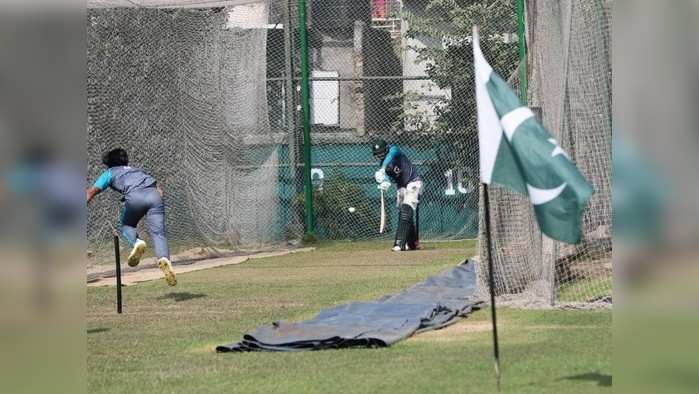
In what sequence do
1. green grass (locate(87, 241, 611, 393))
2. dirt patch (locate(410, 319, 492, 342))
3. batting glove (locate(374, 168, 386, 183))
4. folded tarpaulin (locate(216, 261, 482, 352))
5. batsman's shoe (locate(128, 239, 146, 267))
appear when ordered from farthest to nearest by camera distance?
batting glove (locate(374, 168, 386, 183)), batsman's shoe (locate(128, 239, 146, 267)), dirt patch (locate(410, 319, 492, 342)), folded tarpaulin (locate(216, 261, 482, 352)), green grass (locate(87, 241, 611, 393))

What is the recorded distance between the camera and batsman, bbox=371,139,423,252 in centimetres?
2372

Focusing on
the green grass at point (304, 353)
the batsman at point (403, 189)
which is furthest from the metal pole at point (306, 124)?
the green grass at point (304, 353)

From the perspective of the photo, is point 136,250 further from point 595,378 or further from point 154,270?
point 595,378

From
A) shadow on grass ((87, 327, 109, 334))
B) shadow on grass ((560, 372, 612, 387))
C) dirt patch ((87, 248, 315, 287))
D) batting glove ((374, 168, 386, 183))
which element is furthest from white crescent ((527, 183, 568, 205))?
batting glove ((374, 168, 386, 183))

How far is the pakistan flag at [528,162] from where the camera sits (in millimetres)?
7180

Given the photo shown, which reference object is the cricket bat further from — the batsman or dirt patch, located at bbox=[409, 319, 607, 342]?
dirt patch, located at bbox=[409, 319, 607, 342]

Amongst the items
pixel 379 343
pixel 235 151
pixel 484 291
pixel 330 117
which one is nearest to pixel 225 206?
pixel 235 151

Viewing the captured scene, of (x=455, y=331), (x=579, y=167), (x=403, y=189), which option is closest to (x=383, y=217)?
(x=403, y=189)

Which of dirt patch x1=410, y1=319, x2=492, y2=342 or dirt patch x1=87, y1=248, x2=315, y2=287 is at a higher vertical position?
dirt patch x1=410, y1=319, x2=492, y2=342

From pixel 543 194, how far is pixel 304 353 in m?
3.30

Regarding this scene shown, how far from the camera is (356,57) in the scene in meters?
27.6

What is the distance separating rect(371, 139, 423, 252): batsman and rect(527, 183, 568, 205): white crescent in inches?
635

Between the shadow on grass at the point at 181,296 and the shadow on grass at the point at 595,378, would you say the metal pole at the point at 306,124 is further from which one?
the shadow on grass at the point at 595,378
